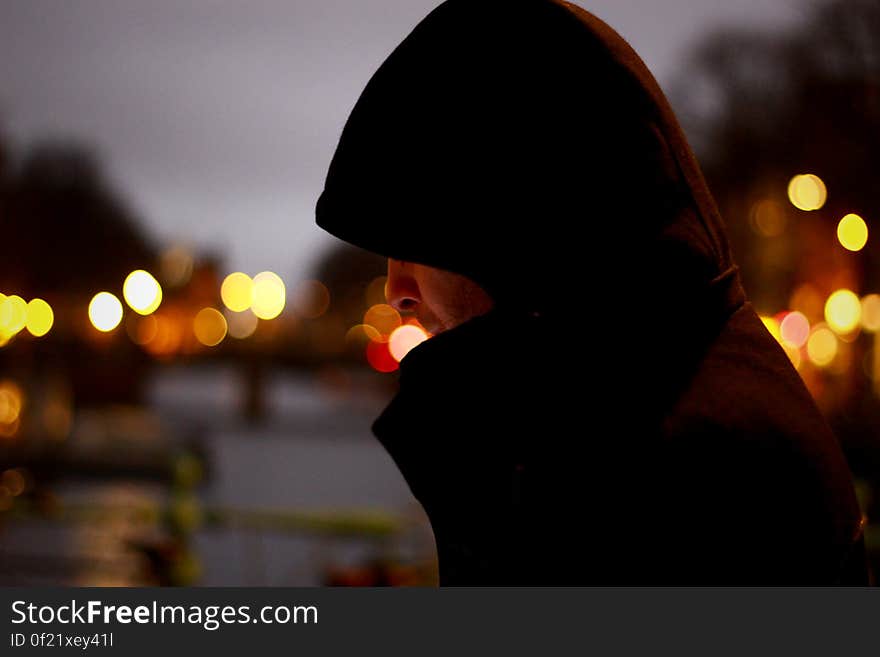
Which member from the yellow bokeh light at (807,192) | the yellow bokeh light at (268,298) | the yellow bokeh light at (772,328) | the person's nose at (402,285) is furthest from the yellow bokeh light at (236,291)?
the person's nose at (402,285)

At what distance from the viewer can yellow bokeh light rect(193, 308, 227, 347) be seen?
39.3 metres

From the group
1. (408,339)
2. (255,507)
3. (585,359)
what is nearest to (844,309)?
(255,507)

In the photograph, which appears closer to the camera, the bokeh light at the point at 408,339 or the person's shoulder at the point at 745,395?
the person's shoulder at the point at 745,395

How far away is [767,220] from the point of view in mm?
23562

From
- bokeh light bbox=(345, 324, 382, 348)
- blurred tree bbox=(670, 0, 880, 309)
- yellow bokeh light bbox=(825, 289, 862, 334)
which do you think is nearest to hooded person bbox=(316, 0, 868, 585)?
blurred tree bbox=(670, 0, 880, 309)

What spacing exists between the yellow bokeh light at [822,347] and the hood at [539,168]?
27788 millimetres

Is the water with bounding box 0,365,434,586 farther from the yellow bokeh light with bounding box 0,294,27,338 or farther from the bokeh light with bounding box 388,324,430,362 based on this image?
the yellow bokeh light with bounding box 0,294,27,338

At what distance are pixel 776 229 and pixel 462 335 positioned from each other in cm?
2344

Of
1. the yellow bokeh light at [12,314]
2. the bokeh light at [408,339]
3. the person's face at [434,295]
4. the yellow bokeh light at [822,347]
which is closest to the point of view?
the person's face at [434,295]

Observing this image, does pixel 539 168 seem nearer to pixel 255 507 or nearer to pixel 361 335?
pixel 255 507

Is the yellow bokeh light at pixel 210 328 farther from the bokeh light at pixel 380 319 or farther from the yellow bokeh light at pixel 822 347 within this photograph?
the yellow bokeh light at pixel 822 347

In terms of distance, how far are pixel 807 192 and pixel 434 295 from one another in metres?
19.2

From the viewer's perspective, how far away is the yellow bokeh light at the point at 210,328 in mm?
39331

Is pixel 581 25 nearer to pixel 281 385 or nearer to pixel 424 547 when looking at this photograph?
pixel 424 547
